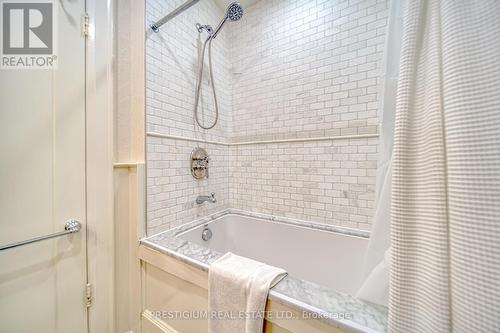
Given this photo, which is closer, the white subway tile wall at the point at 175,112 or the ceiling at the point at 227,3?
the white subway tile wall at the point at 175,112

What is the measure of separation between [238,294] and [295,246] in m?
0.91

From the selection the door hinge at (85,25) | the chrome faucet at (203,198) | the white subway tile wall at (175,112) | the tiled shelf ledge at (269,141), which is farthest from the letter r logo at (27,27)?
the chrome faucet at (203,198)

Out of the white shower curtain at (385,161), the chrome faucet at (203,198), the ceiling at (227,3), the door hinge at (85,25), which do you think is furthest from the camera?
the ceiling at (227,3)

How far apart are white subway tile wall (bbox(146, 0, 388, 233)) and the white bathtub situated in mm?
127

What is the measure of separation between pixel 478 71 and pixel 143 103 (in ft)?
4.74

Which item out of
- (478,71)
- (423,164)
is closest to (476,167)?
(423,164)

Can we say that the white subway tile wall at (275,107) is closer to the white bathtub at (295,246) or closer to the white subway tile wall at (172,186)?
the white subway tile wall at (172,186)

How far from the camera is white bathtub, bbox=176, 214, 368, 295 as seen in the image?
1354mm

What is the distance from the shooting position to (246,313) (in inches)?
29.7

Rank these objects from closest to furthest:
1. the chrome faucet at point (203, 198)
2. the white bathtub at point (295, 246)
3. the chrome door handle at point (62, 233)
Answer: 1. the chrome door handle at point (62, 233)
2. the white bathtub at point (295, 246)
3. the chrome faucet at point (203, 198)

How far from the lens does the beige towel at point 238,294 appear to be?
728 mm

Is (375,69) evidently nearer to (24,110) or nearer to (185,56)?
(185,56)

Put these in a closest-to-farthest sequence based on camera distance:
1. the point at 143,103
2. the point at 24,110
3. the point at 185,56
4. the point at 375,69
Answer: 1. the point at 24,110
2. the point at 143,103
3. the point at 375,69
4. the point at 185,56
